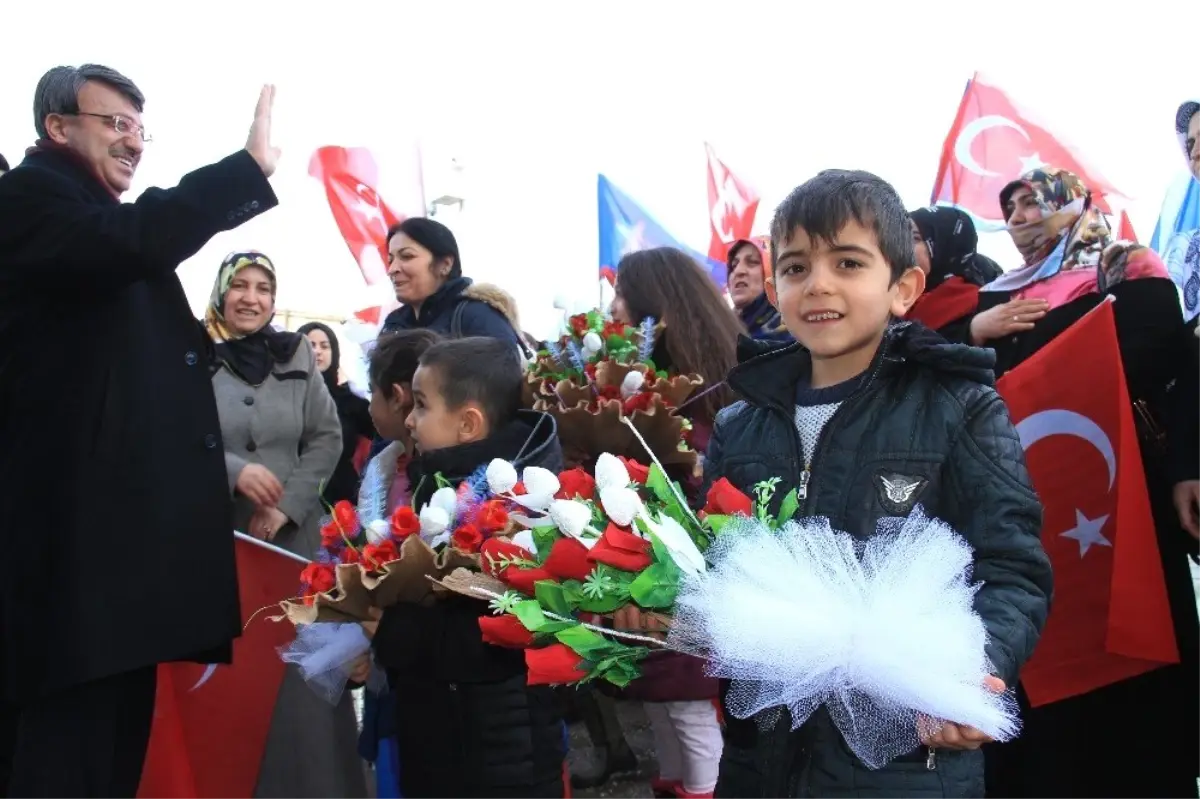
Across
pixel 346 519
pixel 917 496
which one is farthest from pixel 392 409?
pixel 917 496

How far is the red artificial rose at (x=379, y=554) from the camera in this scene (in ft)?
6.59

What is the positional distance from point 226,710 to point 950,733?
2.48m

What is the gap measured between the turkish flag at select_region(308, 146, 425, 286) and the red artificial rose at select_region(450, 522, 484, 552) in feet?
17.3

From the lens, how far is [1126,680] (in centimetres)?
282

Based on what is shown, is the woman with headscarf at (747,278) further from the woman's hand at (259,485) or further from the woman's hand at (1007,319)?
the woman's hand at (259,485)

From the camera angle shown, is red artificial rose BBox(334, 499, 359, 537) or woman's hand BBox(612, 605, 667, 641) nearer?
woman's hand BBox(612, 605, 667, 641)

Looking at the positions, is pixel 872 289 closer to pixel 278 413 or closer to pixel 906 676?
pixel 906 676

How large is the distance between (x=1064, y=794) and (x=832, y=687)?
6.99ft

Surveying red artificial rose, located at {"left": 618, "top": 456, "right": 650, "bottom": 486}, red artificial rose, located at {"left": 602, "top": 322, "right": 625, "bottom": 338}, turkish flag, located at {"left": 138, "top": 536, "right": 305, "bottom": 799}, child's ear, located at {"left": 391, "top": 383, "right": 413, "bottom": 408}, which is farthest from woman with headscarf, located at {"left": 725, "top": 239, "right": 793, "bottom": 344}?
red artificial rose, located at {"left": 618, "top": 456, "right": 650, "bottom": 486}

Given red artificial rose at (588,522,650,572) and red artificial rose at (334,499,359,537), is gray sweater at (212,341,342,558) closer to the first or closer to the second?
red artificial rose at (334,499,359,537)

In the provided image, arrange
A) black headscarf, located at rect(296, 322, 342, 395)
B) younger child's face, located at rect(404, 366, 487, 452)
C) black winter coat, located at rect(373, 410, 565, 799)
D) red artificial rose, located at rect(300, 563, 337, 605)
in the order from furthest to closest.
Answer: black headscarf, located at rect(296, 322, 342, 395)
younger child's face, located at rect(404, 366, 487, 452)
black winter coat, located at rect(373, 410, 565, 799)
red artificial rose, located at rect(300, 563, 337, 605)

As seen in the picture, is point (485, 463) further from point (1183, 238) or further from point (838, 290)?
point (1183, 238)

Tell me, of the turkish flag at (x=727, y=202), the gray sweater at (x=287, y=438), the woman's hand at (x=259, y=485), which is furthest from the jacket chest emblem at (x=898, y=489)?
the turkish flag at (x=727, y=202)

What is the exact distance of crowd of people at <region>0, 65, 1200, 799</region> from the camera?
158cm
